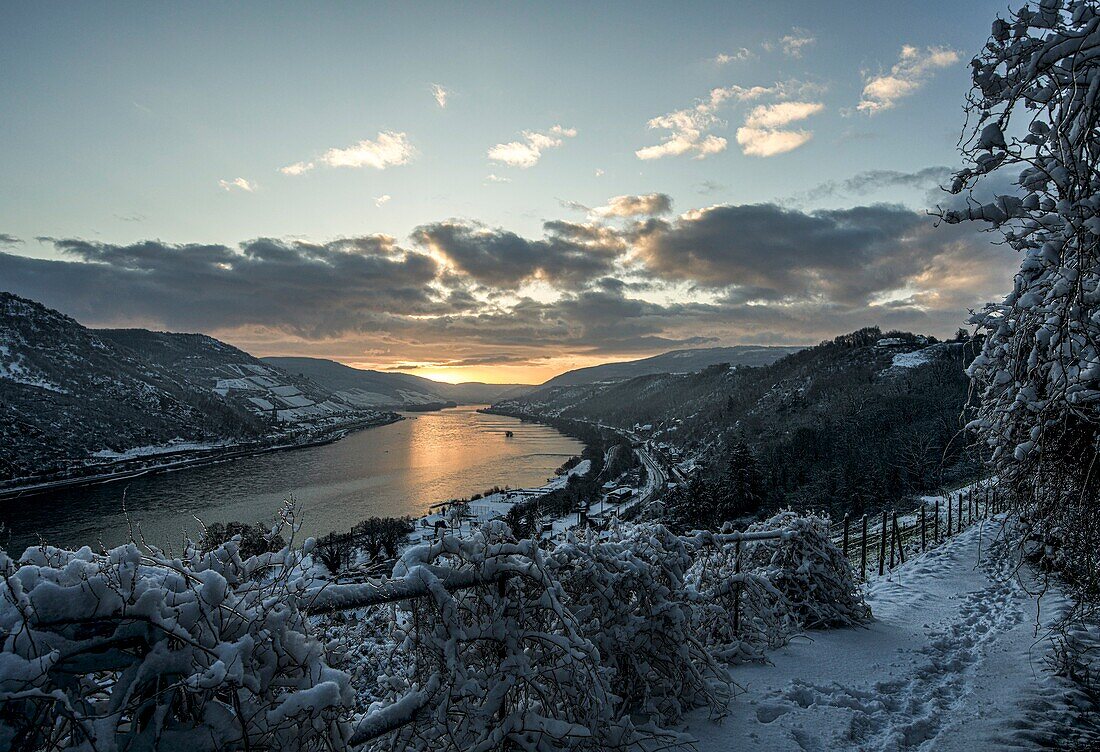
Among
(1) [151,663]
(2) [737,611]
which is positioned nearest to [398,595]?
(1) [151,663]


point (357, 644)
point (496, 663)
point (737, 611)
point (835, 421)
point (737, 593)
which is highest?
point (496, 663)

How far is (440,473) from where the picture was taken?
94.3 meters

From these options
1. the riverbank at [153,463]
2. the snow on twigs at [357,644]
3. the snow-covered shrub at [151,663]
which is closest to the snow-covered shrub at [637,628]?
the snow on twigs at [357,644]

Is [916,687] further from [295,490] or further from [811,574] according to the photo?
[295,490]

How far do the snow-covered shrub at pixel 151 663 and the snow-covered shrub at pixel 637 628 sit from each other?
2.47 metres

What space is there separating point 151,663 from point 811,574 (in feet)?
24.4

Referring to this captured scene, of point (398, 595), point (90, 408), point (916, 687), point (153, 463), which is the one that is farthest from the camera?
point (90, 408)

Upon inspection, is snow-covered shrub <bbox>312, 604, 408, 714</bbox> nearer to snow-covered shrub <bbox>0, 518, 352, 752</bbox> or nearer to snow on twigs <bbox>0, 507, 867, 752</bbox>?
snow on twigs <bbox>0, 507, 867, 752</bbox>

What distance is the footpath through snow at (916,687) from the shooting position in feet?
14.0

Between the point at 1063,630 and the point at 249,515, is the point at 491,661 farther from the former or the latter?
the point at 249,515

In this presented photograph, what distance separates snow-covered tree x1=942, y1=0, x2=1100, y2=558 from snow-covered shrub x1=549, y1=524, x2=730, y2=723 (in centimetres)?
324

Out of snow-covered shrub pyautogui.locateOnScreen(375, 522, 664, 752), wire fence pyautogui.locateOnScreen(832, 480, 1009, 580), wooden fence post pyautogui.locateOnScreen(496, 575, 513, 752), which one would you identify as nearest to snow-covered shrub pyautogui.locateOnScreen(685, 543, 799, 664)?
snow-covered shrub pyautogui.locateOnScreen(375, 522, 664, 752)

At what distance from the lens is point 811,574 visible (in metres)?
7.02

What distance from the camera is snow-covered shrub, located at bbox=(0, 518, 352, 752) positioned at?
1769 millimetres
